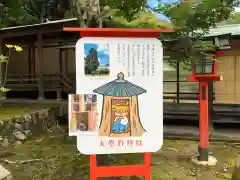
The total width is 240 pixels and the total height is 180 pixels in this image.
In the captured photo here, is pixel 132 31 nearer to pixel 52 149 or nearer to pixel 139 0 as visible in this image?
pixel 139 0

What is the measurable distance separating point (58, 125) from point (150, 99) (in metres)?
7.61

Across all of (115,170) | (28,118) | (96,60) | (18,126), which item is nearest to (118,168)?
(115,170)

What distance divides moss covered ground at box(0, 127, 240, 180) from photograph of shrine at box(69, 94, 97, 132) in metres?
1.76

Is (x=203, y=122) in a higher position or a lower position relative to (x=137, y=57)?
lower

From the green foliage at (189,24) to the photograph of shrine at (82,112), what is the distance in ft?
6.48

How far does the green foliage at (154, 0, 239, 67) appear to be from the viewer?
4.71 meters

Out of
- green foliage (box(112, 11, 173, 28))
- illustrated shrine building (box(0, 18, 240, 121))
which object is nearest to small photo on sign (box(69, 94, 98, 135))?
green foliage (box(112, 11, 173, 28))

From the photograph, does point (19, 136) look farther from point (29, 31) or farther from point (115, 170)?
point (29, 31)

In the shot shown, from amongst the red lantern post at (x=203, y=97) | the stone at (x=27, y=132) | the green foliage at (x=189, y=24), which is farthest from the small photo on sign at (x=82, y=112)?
the stone at (x=27, y=132)

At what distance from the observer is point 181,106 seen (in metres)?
11.1

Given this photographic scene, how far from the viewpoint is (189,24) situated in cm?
500

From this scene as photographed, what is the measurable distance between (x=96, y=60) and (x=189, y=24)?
1895mm

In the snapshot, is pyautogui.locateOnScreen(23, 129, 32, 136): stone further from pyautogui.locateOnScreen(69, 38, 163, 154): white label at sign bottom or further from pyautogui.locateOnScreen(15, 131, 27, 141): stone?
pyautogui.locateOnScreen(69, 38, 163, 154): white label at sign bottom

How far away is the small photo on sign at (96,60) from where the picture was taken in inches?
157
